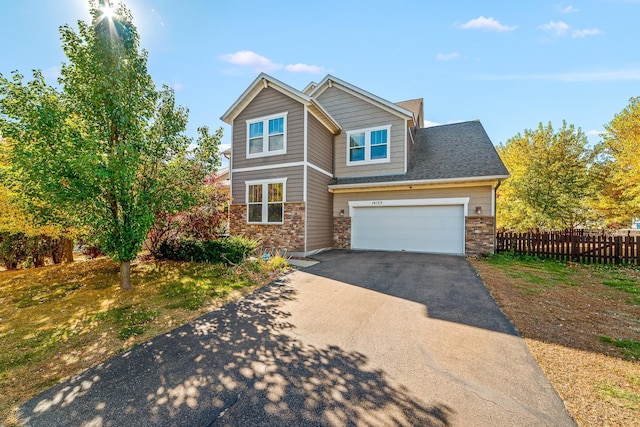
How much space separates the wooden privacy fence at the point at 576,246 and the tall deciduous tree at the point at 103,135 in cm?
1270

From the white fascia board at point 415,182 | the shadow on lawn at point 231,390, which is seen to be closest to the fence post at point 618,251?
the white fascia board at point 415,182

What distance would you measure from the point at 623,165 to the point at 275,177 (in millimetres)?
18240

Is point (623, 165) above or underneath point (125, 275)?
above

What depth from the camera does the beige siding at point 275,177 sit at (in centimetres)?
1121

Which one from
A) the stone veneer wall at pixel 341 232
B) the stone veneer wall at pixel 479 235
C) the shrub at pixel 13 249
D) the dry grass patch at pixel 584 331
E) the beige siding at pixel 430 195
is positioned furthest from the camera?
the stone veneer wall at pixel 341 232

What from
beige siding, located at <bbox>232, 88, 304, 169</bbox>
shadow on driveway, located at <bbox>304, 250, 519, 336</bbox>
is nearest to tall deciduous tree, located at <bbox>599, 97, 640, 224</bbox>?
shadow on driveway, located at <bbox>304, 250, 519, 336</bbox>

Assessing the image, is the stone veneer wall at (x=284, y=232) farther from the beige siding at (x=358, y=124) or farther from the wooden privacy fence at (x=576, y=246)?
the wooden privacy fence at (x=576, y=246)

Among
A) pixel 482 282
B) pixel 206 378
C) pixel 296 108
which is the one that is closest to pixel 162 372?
pixel 206 378

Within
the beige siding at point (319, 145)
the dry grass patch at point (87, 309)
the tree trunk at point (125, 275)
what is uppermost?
the beige siding at point (319, 145)

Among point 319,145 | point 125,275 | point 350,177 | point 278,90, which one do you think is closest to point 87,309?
point 125,275

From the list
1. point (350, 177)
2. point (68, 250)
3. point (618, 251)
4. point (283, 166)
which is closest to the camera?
point (618, 251)

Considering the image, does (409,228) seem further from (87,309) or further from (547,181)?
(87,309)

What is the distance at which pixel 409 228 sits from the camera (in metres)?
12.1

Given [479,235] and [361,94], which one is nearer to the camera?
[479,235]
